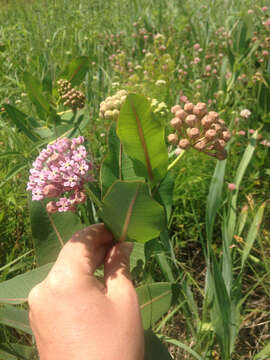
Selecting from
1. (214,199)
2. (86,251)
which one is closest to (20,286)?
(86,251)

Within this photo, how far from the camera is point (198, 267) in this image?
139 cm

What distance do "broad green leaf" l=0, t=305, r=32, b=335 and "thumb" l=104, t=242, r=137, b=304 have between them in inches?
15.6

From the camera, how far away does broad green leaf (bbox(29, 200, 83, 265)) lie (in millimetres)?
919

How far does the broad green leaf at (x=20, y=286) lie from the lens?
793 mm

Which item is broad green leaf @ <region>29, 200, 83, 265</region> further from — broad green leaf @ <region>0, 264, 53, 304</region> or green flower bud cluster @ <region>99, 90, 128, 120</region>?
green flower bud cluster @ <region>99, 90, 128, 120</region>

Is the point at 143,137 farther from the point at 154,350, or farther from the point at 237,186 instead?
the point at 237,186

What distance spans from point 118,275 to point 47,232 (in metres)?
0.37

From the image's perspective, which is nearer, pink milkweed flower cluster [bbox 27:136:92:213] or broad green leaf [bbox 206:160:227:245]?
pink milkweed flower cluster [bbox 27:136:92:213]

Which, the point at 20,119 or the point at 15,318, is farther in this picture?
the point at 20,119

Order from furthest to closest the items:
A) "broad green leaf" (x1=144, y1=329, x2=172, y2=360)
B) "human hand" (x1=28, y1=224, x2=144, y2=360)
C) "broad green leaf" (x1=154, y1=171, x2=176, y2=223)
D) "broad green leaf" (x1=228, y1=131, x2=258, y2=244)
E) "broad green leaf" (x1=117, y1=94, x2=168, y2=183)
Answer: "broad green leaf" (x1=228, y1=131, x2=258, y2=244), "broad green leaf" (x1=144, y1=329, x2=172, y2=360), "broad green leaf" (x1=154, y1=171, x2=176, y2=223), "broad green leaf" (x1=117, y1=94, x2=168, y2=183), "human hand" (x1=28, y1=224, x2=144, y2=360)

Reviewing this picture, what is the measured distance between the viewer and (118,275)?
636mm

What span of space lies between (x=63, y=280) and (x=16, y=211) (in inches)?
34.4

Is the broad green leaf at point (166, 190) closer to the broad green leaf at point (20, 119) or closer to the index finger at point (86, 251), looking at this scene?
the index finger at point (86, 251)

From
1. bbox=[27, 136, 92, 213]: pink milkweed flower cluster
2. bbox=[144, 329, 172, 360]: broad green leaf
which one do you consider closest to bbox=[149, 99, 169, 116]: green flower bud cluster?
bbox=[27, 136, 92, 213]: pink milkweed flower cluster
